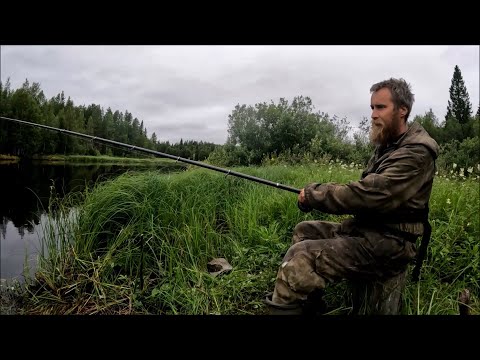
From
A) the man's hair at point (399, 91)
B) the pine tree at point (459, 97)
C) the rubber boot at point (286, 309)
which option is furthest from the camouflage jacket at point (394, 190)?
the pine tree at point (459, 97)

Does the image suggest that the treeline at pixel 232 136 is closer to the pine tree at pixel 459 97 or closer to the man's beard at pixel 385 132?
the man's beard at pixel 385 132

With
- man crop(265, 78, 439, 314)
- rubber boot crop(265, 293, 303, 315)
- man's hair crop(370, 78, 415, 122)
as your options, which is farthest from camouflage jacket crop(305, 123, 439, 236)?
rubber boot crop(265, 293, 303, 315)

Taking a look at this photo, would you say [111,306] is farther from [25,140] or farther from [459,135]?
[459,135]

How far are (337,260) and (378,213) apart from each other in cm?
47

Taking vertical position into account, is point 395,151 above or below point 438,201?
above

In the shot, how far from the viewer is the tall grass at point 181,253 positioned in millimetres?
3490

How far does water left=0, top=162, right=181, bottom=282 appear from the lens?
15.2 feet

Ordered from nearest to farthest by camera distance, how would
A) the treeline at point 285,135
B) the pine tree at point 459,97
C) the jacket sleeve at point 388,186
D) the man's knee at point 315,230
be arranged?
1. the jacket sleeve at point 388,186
2. the man's knee at point 315,230
3. the treeline at point 285,135
4. the pine tree at point 459,97

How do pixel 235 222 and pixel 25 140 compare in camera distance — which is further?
pixel 25 140

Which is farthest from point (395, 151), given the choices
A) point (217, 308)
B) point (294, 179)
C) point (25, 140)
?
point (25, 140)

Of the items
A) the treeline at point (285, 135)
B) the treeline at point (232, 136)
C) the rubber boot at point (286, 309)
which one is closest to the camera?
the rubber boot at point (286, 309)

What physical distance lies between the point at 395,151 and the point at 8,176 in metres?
9.52

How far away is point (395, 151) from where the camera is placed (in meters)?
2.50

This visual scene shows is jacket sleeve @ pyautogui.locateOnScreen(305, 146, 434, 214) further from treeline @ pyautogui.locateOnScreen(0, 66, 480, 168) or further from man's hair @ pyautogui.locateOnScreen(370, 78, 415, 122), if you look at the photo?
treeline @ pyautogui.locateOnScreen(0, 66, 480, 168)
